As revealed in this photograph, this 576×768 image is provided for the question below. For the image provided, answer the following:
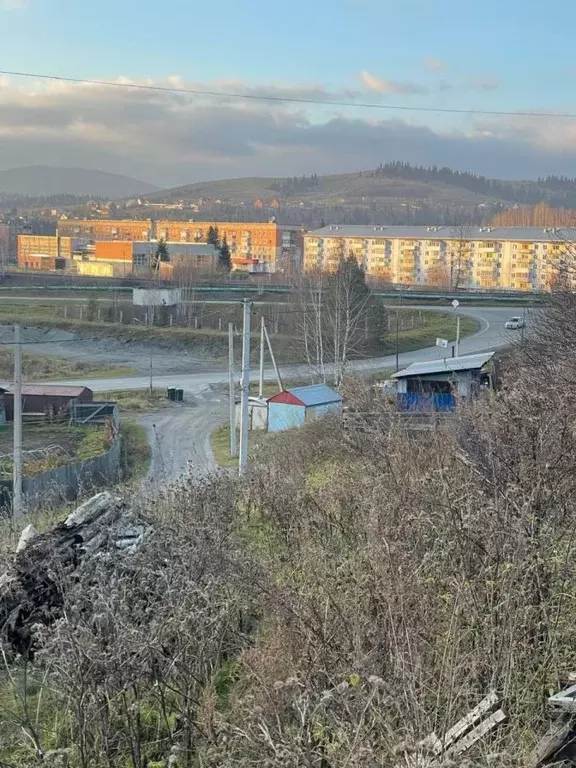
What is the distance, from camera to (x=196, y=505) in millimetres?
5762

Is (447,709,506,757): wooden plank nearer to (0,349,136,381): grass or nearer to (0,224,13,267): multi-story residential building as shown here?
(0,349,136,381): grass

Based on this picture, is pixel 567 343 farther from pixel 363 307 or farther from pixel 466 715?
pixel 363 307

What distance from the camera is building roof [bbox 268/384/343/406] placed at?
66.9 feet

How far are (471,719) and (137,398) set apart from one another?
24.1m

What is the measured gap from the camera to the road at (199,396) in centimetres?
1902

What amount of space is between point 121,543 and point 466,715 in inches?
95.2

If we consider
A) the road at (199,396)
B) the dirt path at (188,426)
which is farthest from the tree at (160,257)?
the dirt path at (188,426)

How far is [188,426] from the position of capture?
22359mm

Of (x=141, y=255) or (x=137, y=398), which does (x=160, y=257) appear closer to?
(x=141, y=255)

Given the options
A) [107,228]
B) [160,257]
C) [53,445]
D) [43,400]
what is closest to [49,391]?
[43,400]

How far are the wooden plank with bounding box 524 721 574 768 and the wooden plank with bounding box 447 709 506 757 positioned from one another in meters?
0.15

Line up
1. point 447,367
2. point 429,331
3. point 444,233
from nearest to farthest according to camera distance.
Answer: point 447,367, point 429,331, point 444,233

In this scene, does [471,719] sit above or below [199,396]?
above

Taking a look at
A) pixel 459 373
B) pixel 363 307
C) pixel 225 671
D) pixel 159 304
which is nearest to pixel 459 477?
pixel 225 671
